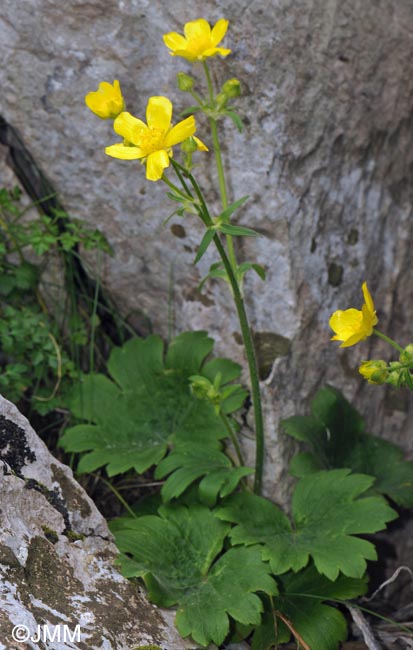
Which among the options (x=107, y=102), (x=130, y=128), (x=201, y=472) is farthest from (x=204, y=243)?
(x=201, y=472)

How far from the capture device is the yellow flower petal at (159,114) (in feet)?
6.80

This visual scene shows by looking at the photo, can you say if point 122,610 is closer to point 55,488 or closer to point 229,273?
point 55,488

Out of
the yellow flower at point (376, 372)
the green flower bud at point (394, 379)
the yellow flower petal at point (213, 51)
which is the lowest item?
the green flower bud at point (394, 379)

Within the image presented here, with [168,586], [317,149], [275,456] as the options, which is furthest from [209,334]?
[168,586]

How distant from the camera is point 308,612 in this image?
7.68 ft

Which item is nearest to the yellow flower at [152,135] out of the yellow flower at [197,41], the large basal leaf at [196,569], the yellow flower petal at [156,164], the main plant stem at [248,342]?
the yellow flower petal at [156,164]

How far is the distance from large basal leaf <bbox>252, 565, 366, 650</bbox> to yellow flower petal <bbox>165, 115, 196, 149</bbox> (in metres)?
1.37

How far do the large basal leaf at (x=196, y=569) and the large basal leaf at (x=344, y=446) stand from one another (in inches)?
17.5

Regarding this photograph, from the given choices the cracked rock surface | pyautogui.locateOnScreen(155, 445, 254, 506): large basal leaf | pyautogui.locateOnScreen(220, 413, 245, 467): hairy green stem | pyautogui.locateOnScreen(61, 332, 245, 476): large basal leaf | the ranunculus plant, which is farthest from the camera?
pyautogui.locateOnScreen(61, 332, 245, 476): large basal leaf

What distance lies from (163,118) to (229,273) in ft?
1.55

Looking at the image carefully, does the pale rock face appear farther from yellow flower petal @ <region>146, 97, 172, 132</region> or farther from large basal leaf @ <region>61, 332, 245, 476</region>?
yellow flower petal @ <region>146, 97, 172, 132</region>

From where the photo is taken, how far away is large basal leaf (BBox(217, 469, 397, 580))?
2.26 m

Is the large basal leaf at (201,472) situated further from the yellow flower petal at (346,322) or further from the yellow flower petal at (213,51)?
the yellow flower petal at (213,51)

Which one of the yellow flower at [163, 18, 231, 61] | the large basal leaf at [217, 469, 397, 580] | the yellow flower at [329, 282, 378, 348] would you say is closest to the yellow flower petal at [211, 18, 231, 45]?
the yellow flower at [163, 18, 231, 61]
